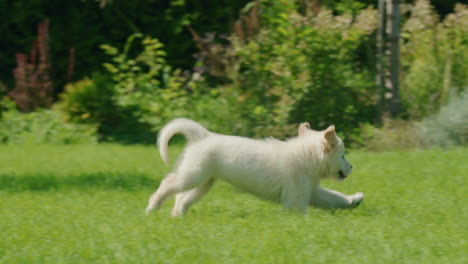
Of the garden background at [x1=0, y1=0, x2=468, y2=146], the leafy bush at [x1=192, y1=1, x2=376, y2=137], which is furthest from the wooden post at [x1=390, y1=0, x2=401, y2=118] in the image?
the leafy bush at [x1=192, y1=1, x2=376, y2=137]

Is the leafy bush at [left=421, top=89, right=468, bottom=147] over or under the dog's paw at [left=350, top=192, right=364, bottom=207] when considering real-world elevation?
under

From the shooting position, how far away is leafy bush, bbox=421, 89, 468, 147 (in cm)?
1166

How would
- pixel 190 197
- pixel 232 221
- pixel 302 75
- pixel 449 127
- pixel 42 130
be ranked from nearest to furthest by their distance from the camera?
1. pixel 232 221
2. pixel 190 197
3. pixel 449 127
4. pixel 302 75
5. pixel 42 130

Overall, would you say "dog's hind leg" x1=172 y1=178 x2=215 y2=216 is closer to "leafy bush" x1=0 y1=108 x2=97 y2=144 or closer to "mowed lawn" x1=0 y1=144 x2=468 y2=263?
"mowed lawn" x1=0 y1=144 x2=468 y2=263

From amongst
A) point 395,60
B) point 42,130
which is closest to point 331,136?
point 395,60

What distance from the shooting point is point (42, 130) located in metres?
14.4

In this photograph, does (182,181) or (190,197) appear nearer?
(182,181)

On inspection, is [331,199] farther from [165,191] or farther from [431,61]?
[431,61]

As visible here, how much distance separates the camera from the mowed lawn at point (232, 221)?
5.19 meters

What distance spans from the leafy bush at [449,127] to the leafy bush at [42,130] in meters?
6.56

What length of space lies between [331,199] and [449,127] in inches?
212

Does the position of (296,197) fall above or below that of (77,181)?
above

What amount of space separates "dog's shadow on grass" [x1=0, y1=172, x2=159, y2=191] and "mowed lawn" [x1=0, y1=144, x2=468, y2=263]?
1 centimetres

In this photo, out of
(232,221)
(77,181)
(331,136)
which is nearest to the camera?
(232,221)
